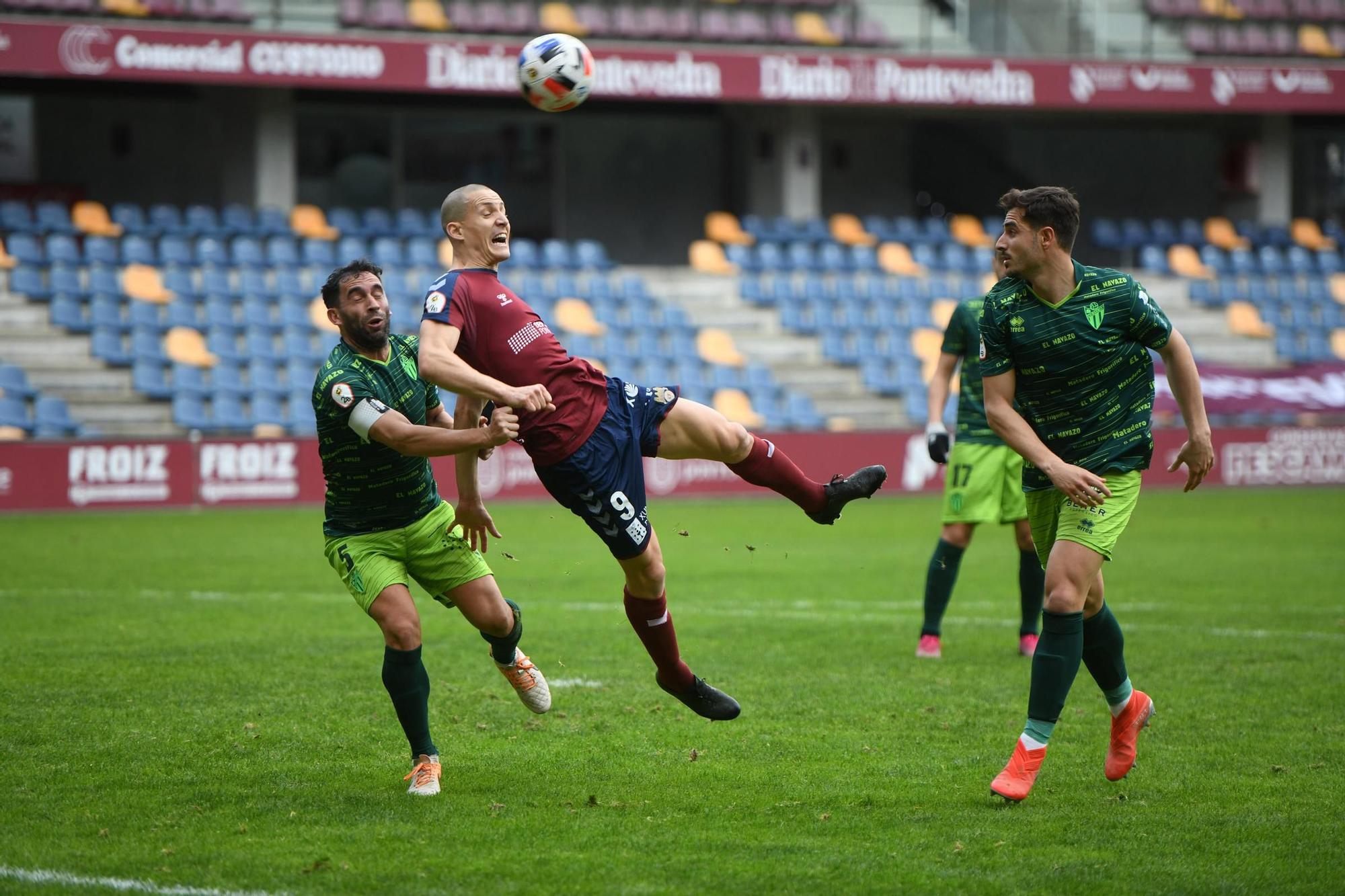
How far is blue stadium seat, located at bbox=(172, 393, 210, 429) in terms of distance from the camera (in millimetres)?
21016

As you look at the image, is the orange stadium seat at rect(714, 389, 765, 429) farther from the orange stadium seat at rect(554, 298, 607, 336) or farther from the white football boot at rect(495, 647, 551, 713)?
the white football boot at rect(495, 647, 551, 713)

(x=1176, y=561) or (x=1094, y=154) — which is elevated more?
(x=1094, y=154)

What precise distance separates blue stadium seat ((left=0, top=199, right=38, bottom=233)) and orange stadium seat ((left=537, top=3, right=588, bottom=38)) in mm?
9000

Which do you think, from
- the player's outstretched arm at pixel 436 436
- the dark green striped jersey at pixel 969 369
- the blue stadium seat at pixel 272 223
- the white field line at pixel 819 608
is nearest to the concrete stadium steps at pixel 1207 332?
the blue stadium seat at pixel 272 223

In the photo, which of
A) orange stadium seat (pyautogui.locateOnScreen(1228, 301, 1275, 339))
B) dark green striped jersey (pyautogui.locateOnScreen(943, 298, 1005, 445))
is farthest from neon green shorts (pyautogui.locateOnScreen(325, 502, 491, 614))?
orange stadium seat (pyautogui.locateOnScreen(1228, 301, 1275, 339))

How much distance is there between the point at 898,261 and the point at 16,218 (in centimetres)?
1501

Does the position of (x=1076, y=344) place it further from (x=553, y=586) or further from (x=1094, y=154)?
(x=1094, y=154)

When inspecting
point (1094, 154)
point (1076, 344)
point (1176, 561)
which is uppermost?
point (1094, 154)

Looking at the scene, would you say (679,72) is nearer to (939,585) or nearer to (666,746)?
(939,585)

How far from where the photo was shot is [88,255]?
2311 cm

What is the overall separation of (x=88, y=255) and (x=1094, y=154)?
69.1 ft

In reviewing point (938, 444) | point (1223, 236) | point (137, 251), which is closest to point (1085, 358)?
point (938, 444)

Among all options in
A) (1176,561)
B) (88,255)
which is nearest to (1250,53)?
(1176,561)

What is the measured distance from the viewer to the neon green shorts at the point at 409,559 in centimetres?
599
